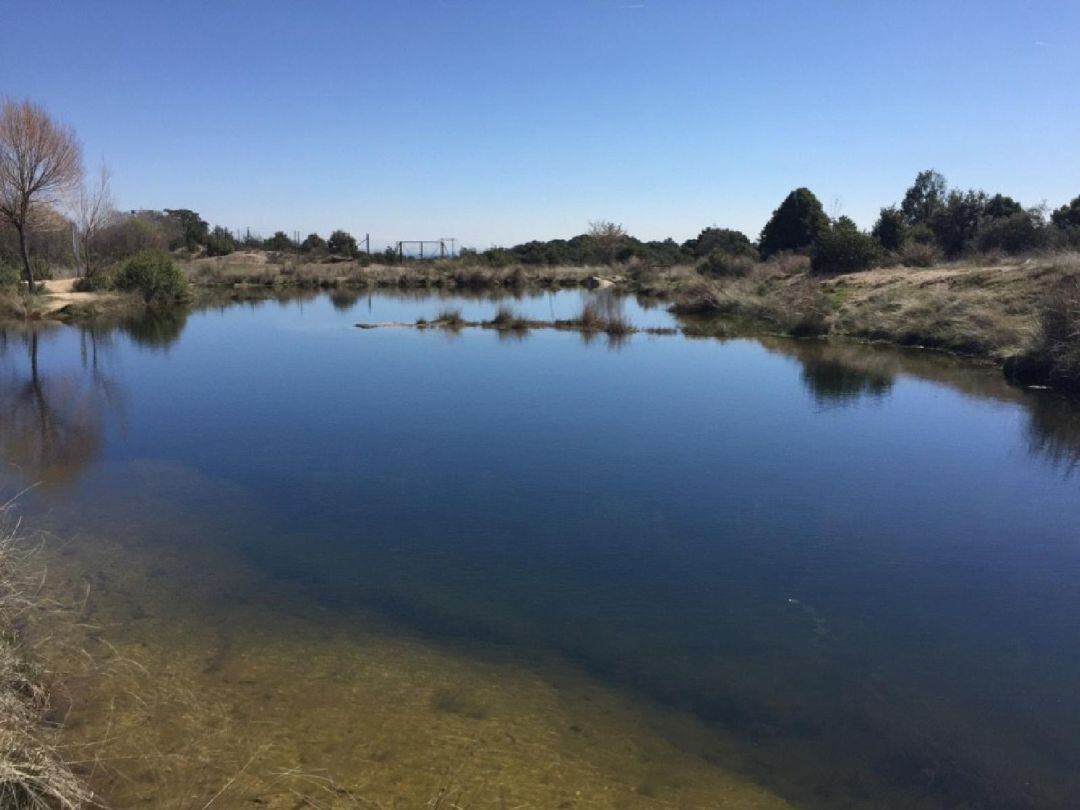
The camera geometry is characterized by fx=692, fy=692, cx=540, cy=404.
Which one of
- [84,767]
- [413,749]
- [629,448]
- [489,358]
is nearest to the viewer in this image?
[84,767]

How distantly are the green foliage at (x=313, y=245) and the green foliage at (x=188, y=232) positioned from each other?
6.94 m

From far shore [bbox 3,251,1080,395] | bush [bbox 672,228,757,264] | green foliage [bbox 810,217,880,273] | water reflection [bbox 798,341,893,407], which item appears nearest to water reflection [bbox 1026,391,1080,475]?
far shore [bbox 3,251,1080,395]

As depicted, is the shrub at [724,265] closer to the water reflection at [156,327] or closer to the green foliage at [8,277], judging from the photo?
the water reflection at [156,327]

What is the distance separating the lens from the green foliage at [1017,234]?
981 inches

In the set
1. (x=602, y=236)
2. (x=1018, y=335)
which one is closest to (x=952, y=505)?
(x=1018, y=335)

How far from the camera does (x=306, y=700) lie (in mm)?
3893

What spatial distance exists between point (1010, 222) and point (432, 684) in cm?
3010

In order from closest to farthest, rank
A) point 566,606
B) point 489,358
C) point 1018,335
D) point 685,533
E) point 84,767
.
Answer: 1. point 84,767
2. point 566,606
3. point 685,533
4. point 1018,335
5. point 489,358

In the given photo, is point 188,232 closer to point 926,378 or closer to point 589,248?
point 589,248

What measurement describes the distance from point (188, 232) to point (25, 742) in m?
56.1

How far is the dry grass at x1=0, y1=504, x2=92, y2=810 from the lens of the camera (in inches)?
106

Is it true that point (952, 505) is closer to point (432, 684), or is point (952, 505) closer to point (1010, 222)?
point (432, 684)

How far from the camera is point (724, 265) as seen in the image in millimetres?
35562

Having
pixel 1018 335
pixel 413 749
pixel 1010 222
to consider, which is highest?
pixel 1010 222
